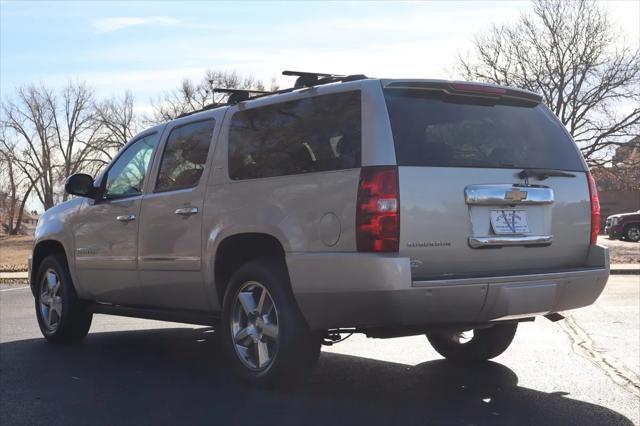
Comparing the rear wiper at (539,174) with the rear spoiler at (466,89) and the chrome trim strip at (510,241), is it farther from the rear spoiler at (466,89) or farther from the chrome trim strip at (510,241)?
the rear spoiler at (466,89)

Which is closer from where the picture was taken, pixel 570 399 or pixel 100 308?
pixel 570 399

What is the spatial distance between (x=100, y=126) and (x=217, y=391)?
200 feet

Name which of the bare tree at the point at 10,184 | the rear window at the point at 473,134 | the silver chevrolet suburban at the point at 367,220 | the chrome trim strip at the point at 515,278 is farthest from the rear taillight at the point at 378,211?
the bare tree at the point at 10,184

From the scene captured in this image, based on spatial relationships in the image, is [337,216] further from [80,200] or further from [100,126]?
[100,126]

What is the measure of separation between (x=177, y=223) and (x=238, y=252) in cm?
67

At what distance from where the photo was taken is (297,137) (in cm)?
530

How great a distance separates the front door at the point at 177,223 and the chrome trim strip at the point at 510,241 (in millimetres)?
2107

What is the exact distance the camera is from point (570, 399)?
17.1 feet

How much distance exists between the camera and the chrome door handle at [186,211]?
5.97 meters

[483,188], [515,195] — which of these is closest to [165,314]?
[483,188]

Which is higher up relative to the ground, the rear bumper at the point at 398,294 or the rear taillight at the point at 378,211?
the rear taillight at the point at 378,211

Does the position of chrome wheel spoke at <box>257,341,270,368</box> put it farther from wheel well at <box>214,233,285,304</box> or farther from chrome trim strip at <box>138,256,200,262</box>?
chrome trim strip at <box>138,256,200,262</box>

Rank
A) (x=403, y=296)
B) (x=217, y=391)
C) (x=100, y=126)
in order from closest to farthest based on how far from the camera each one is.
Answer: (x=403, y=296)
(x=217, y=391)
(x=100, y=126)

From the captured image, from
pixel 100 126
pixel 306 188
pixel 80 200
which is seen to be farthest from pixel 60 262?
pixel 100 126
